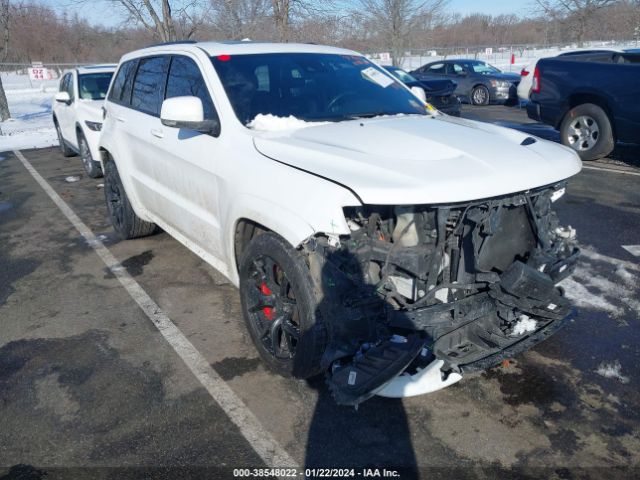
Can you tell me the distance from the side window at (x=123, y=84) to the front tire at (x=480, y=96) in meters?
13.8

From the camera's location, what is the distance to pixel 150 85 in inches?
184

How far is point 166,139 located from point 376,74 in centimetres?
178

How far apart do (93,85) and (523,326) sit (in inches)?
348

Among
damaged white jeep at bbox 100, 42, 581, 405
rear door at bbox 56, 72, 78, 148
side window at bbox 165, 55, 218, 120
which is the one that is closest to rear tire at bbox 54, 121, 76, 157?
rear door at bbox 56, 72, 78, 148

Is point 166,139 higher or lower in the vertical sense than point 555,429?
higher

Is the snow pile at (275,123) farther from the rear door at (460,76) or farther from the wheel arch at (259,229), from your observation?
the rear door at (460,76)

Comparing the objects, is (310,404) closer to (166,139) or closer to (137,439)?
→ (137,439)

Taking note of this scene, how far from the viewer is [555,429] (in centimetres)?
277

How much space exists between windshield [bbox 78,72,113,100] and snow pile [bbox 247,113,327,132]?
690 cm

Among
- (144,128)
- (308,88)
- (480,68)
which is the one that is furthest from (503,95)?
(144,128)

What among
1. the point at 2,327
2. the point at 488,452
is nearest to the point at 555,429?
the point at 488,452

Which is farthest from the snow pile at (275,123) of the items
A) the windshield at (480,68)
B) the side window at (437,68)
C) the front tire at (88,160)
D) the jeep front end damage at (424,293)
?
the side window at (437,68)

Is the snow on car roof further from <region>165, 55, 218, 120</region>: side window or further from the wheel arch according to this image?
the wheel arch


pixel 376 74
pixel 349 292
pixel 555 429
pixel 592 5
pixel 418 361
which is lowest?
pixel 555 429
